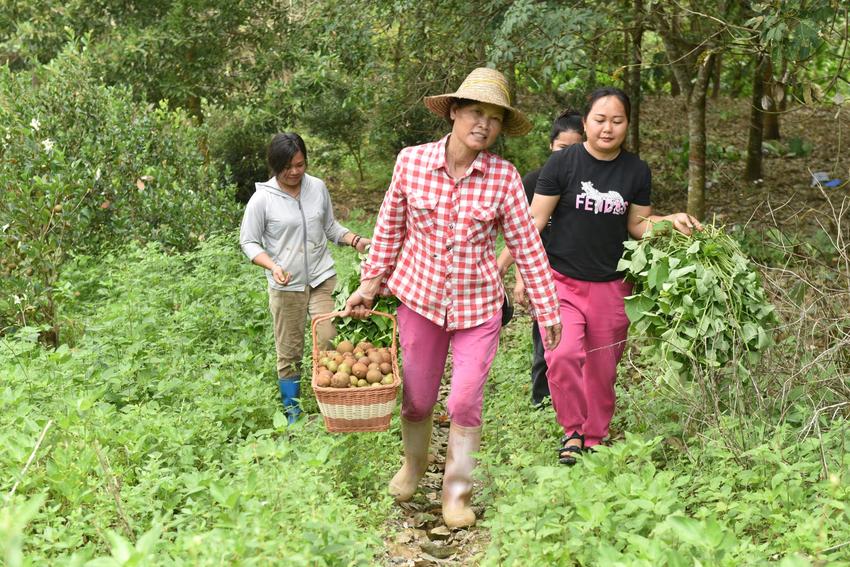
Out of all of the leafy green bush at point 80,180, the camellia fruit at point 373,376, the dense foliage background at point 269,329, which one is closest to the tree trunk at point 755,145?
the dense foliage background at point 269,329

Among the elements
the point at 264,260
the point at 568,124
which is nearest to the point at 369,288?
the point at 264,260

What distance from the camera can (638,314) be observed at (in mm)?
4824

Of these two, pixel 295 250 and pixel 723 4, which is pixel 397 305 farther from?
pixel 723 4

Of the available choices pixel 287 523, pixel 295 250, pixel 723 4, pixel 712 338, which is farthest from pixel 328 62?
pixel 287 523

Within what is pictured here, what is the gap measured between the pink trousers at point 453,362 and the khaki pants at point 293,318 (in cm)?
122

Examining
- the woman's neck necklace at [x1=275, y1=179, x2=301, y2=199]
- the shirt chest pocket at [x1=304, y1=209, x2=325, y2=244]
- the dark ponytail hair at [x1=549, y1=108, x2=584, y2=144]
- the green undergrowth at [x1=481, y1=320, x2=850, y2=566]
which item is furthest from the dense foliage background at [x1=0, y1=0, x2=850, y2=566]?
the dark ponytail hair at [x1=549, y1=108, x2=584, y2=144]

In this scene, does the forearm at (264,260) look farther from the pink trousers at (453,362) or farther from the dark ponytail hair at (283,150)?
the pink trousers at (453,362)

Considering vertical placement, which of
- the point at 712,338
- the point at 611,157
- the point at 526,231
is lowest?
the point at 712,338

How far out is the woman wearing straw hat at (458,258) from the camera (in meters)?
4.35

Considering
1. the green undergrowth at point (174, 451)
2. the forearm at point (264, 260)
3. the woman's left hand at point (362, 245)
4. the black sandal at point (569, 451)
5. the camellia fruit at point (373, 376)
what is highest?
the woman's left hand at point (362, 245)

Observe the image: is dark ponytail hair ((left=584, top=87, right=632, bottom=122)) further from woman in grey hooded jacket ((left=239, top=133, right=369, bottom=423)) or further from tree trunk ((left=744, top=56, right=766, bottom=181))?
tree trunk ((left=744, top=56, right=766, bottom=181))

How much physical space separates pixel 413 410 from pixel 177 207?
5603 millimetres

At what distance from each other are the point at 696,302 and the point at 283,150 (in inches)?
106

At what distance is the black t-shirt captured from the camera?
4.94 meters
